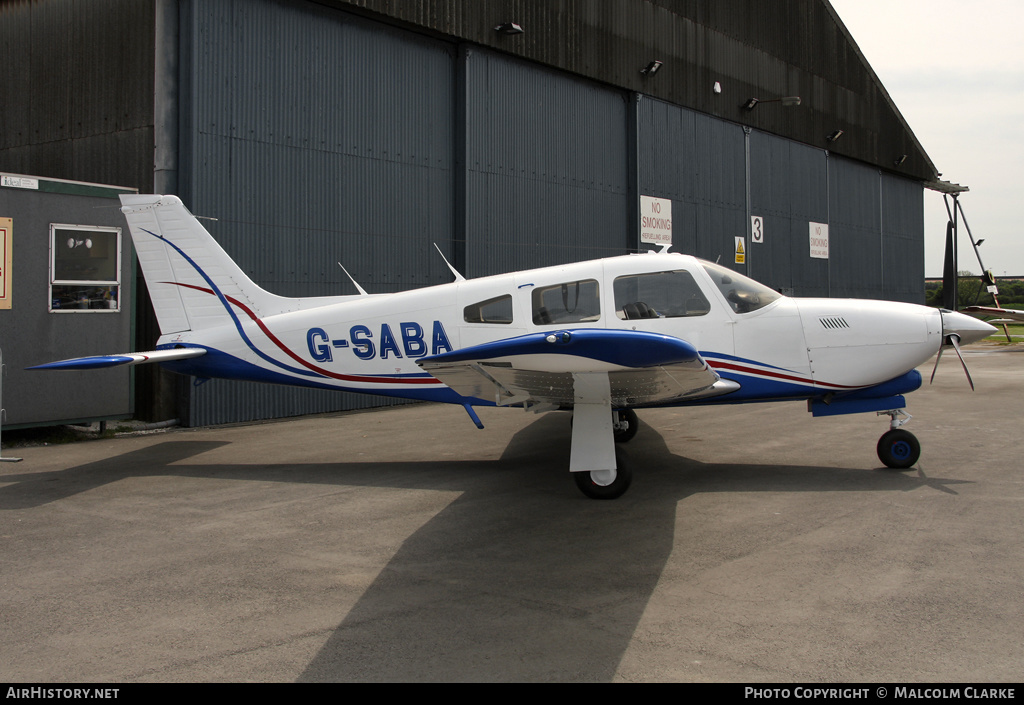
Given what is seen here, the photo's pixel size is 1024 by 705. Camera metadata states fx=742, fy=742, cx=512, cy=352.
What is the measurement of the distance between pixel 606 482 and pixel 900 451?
3.07m

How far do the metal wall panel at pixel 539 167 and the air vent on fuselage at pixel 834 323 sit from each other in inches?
316

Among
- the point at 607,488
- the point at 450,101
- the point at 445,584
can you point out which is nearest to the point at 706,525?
the point at 607,488

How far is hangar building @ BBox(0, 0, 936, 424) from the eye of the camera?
10.8m

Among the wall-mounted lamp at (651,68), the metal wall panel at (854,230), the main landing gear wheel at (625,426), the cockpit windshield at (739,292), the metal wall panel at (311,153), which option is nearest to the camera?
the cockpit windshield at (739,292)

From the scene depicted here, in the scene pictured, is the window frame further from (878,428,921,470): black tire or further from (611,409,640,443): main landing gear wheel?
(878,428,921,470): black tire

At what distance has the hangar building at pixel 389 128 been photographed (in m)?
10.8

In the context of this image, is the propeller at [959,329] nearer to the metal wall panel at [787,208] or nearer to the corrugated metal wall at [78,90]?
the corrugated metal wall at [78,90]

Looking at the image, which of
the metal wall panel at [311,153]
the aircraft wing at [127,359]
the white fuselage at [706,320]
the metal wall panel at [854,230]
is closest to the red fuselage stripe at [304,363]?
the white fuselage at [706,320]

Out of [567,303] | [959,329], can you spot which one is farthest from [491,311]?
[959,329]

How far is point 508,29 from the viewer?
14.2m

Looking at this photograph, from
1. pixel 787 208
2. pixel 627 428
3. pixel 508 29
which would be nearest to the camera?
pixel 627 428
